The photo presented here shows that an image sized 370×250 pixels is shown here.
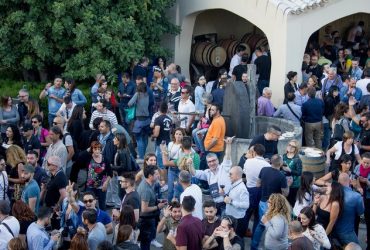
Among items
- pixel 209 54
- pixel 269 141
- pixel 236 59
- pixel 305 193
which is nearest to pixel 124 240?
pixel 305 193

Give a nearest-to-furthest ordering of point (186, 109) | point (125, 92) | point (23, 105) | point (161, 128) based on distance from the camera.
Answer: point (161, 128), point (23, 105), point (186, 109), point (125, 92)

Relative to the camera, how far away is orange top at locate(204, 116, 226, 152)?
1395 centimetres

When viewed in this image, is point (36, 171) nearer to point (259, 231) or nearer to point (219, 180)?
point (219, 180)

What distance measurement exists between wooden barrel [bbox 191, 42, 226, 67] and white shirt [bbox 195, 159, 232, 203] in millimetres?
9401

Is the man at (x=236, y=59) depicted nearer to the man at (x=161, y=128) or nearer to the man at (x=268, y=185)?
the man at (x=161, y=128)

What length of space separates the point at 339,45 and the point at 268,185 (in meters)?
11.4

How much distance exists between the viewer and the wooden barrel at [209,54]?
833 inches

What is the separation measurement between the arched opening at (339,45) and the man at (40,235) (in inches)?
386

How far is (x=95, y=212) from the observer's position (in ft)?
32.4

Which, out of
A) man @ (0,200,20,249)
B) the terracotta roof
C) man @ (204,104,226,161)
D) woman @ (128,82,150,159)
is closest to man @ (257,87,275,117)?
woman @ (128,82,150,159)

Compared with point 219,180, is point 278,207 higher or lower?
lower

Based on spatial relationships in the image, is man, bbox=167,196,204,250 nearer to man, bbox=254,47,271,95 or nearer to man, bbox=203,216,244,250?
man, bbox=203,216,244,250

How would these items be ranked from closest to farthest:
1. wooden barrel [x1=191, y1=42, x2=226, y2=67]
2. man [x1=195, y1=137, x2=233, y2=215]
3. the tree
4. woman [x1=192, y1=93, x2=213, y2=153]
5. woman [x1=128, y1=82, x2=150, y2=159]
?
1. man [x1=195, y1=137, x2=233, y2=215]
2. woman [x1=192, y1=93, x2=213, y2=153]
3. woman [x1=128, y1=82, x2=150, y2=159]
4. the tree
5. wooden barrel [x1=191, y1=42, x2=226, y2=67]

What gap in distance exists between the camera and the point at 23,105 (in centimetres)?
1545
